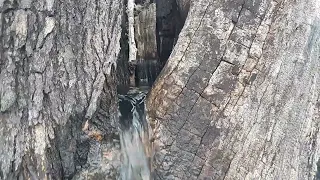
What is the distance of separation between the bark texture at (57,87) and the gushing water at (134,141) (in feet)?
0.30

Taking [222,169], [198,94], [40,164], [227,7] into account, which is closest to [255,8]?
[227,7]

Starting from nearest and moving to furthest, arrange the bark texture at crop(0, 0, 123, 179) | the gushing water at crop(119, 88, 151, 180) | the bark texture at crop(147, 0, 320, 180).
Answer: the bark texture at crop(0, 0, 123, 179) → the bark texture at crop(147, 0, 320, 180) → the gushing water at crop(119, 88, 151, 180)

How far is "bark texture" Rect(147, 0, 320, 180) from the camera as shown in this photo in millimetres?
1953

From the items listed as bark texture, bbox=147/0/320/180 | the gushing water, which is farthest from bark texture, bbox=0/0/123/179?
bark texture, bbox=147/0/320/180

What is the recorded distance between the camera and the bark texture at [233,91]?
6.41 feet

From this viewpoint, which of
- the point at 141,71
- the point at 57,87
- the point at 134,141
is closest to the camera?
the point at 57,87

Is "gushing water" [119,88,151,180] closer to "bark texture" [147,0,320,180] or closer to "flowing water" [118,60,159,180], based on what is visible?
"flowing water" [118,60,159,180]

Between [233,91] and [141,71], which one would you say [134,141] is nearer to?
[141,71]

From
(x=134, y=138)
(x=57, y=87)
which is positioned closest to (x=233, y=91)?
(x=134, y=138)

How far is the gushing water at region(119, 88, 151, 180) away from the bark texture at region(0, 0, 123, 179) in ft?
0.30

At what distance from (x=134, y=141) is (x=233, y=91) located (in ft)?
A: 1.87

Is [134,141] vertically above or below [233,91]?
below

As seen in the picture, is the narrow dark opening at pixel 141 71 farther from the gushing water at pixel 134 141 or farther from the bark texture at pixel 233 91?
the bark texture at pixel 233 91

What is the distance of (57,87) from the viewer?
184cm
